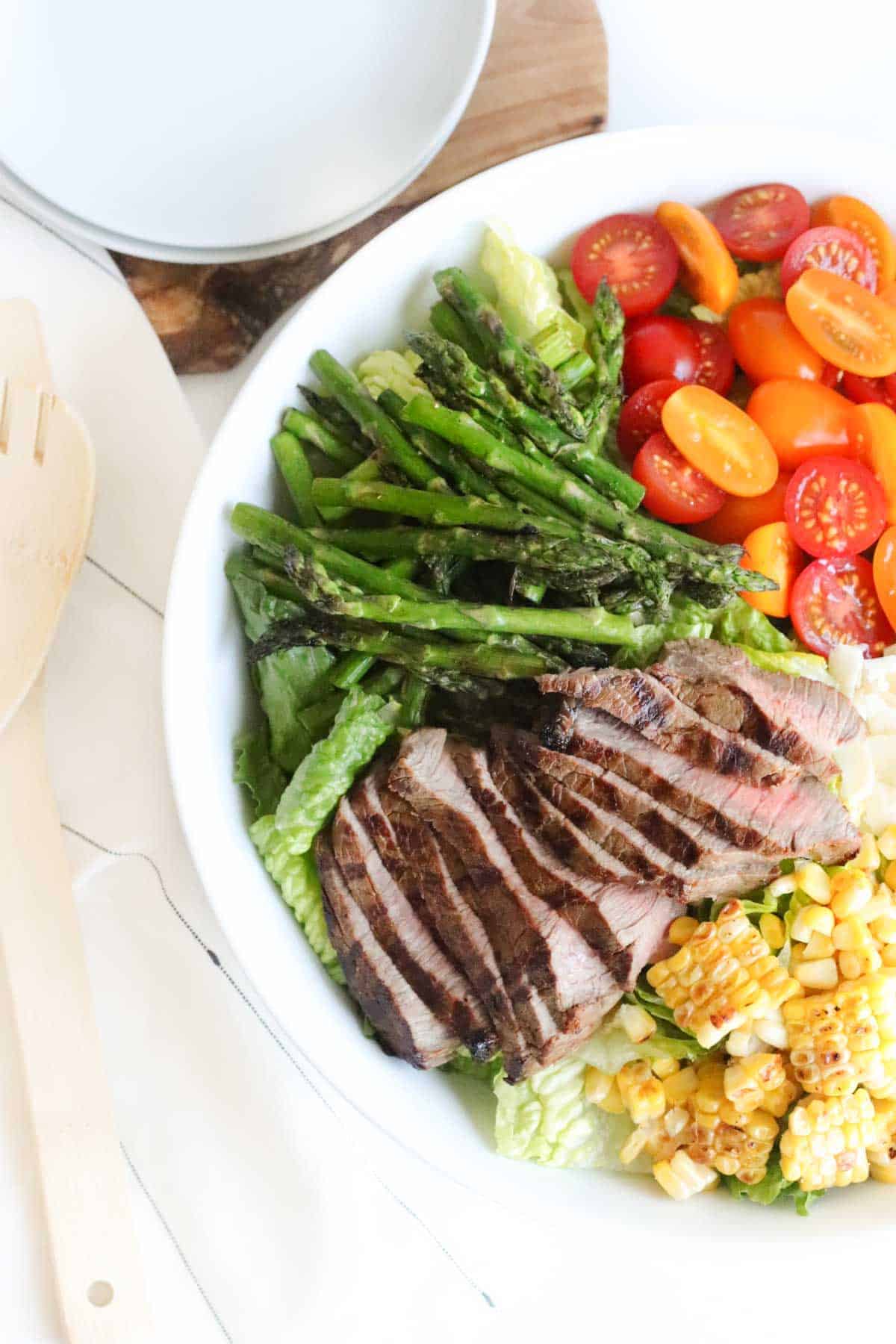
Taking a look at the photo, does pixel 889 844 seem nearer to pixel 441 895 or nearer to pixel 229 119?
pixel 441 895

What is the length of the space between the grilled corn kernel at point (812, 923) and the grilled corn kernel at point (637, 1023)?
1.45 ft

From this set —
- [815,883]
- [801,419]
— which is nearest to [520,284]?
[801,419]

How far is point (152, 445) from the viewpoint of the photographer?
11.1ft

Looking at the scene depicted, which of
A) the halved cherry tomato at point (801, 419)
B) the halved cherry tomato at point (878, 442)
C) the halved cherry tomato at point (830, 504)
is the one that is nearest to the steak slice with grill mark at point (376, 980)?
the halved cherry tomato at point (830, 504)

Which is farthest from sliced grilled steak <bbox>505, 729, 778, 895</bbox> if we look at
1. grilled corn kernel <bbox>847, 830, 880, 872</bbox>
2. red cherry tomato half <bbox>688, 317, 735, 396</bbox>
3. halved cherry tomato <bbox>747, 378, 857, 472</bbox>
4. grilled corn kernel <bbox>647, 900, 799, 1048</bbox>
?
red cherry tomato half <bbox>688, 317, 735, 396</bbox>

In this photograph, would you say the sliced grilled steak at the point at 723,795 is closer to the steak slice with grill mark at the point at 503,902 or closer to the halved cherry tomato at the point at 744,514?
the steak slice with grill mark at the point at 503,902

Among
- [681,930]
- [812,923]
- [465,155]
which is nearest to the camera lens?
[812,923]

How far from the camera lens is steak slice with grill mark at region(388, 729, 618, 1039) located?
2711mm

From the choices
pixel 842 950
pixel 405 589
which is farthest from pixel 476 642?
pixel 842 950

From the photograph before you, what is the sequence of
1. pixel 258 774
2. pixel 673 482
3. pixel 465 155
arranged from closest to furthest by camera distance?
pixel 258 774
pixel 673 482
pixel 465 155

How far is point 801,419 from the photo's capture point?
316cm

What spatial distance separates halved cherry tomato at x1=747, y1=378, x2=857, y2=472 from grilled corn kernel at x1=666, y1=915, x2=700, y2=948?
1.36 m

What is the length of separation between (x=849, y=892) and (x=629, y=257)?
6.21 feet

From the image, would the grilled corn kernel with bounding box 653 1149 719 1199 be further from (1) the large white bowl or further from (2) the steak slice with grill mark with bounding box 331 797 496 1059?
(2) the steak slice with grill mark with bounding box 331 797 496 1059
